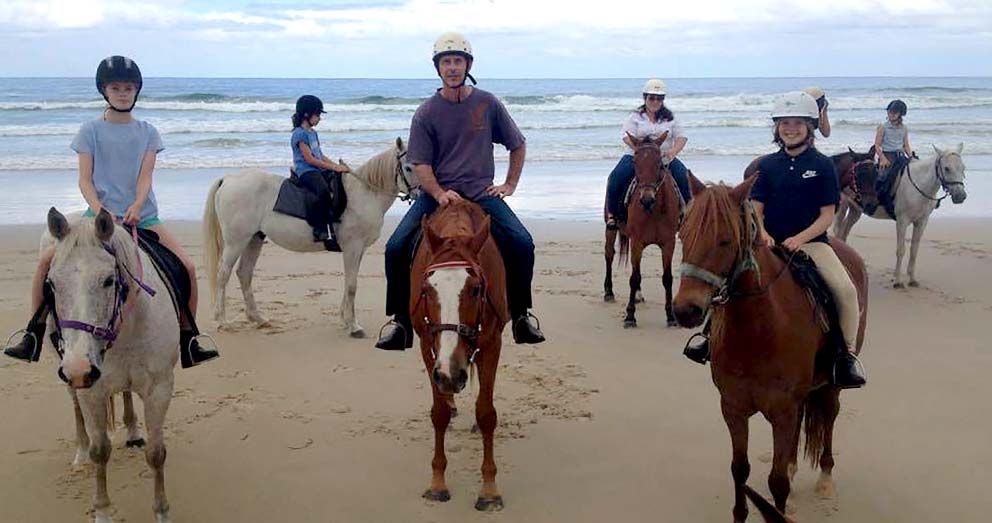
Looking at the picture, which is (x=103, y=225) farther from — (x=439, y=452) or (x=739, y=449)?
(x=739, y=449)

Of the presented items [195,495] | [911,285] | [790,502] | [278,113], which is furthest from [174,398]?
[278,113]

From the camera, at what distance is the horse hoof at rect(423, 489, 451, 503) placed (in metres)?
4.48

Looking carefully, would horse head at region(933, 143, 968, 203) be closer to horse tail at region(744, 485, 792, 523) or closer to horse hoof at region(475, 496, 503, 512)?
horse hoof at region(475, 496, 503, 512)

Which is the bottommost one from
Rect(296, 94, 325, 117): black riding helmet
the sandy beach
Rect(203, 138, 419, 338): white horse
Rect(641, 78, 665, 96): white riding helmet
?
the sandy beach

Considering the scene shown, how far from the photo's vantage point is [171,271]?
4.50 meters

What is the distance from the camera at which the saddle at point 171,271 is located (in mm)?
4406

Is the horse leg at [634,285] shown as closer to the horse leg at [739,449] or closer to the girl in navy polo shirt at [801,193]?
the girl in navy polo shirt at [801,193]

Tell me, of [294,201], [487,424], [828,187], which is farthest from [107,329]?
[294,201]

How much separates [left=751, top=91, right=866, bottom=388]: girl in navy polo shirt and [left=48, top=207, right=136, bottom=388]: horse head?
2.99 m

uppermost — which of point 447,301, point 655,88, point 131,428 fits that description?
point 655,88

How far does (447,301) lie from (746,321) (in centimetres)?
130

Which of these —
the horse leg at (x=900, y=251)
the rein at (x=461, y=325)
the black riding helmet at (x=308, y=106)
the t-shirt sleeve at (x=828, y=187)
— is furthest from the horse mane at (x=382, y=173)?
the horse leg at (x=900, y=251)

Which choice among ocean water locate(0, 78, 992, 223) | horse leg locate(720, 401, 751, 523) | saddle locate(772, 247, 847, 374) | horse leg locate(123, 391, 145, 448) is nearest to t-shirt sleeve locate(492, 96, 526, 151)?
saddle locate(772, 247, 847, 374)

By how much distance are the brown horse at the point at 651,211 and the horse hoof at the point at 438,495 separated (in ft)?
12.7
